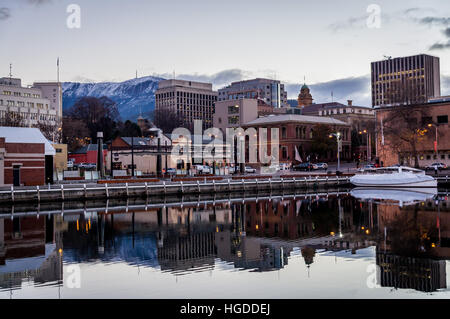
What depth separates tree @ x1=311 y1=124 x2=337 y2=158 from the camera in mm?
107812

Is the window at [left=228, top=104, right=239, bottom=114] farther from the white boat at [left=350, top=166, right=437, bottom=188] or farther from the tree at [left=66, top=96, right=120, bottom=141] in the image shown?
the white boat at [left=350, top=166, right=437, bottom=188]

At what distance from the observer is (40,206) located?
46.7m

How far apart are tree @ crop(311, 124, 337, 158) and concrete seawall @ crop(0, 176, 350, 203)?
3484 cm

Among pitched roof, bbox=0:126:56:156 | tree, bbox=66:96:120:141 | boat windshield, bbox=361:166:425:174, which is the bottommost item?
boat windshield, bbox=361:166:425:174

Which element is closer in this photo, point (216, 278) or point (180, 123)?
point (216, 278)

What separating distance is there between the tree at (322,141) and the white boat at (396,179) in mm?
35442

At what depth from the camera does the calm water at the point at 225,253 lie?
18703mm

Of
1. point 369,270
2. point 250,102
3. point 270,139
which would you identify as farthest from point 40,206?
point 250,102

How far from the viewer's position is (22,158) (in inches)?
2111

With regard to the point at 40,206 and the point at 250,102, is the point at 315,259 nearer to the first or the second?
the point at 40,206

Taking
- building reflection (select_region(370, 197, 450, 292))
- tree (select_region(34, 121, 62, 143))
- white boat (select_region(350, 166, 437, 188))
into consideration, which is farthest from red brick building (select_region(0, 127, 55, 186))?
tree (select_region(34, 121, 62, 143))

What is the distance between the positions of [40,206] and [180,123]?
13755cm

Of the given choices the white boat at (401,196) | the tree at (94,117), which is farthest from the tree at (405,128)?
the tree at (94,117)

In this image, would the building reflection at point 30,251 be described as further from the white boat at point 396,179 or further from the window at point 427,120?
the window at point 427,120
